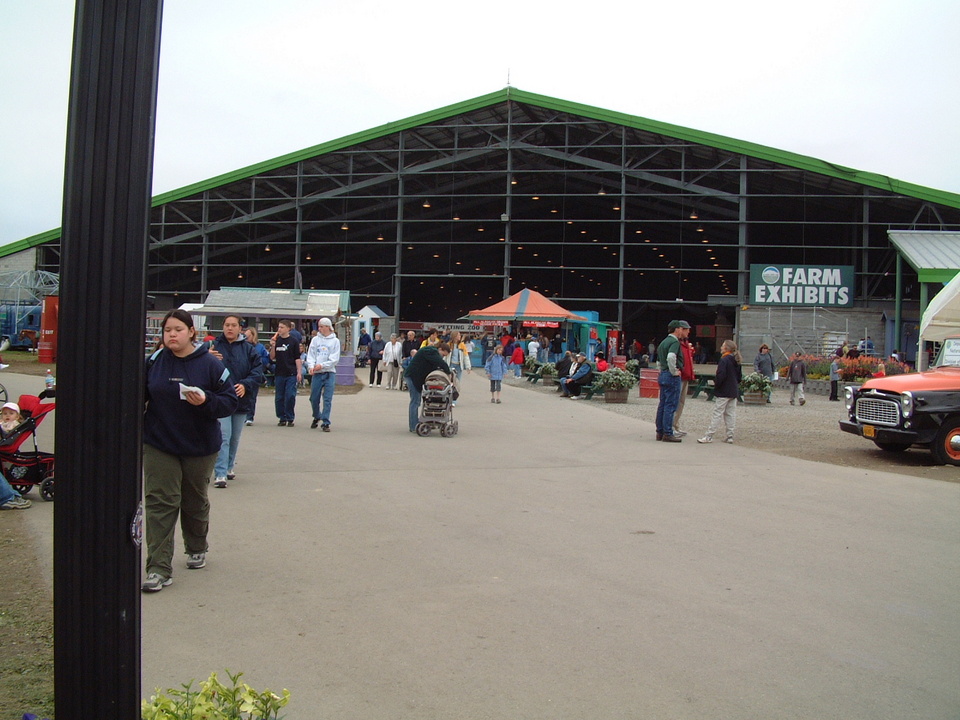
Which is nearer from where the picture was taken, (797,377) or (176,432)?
(176,432)

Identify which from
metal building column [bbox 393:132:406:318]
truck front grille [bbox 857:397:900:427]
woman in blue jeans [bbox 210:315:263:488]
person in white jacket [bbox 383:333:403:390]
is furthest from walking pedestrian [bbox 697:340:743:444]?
metal building column [bbox 393:132:406:318]

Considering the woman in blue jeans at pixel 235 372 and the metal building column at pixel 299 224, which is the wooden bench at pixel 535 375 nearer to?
the metal building column at pixel 299 224

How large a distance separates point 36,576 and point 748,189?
42174 mm

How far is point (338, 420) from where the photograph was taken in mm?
15273

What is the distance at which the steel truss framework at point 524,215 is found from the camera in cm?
4216

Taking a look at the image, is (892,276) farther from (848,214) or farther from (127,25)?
(127,25)

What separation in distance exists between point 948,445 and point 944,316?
5592mm

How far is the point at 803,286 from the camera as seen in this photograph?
40562 millimetres

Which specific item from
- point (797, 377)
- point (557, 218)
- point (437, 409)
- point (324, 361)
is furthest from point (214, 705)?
point (557, 218)

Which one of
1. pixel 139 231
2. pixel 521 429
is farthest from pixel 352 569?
pixel 521 429

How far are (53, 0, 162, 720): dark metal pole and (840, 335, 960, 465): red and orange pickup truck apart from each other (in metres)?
11.4

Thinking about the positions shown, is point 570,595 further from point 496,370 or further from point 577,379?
point 577,379

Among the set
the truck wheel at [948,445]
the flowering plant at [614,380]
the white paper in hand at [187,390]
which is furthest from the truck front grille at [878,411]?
the white paper in hand at [187,390]

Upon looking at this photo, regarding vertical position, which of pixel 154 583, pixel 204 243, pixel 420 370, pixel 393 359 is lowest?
pixel 154 583
